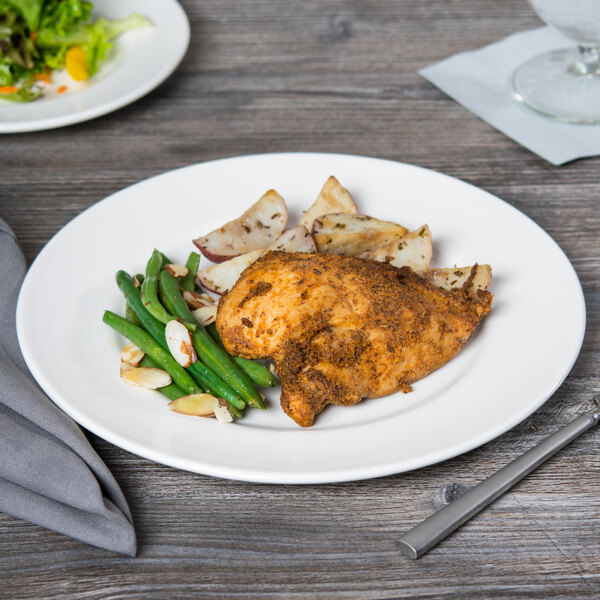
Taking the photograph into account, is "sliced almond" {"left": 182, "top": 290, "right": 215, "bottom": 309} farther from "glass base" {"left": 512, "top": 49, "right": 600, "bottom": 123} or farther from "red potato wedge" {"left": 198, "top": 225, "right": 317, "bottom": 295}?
"glass base" {"left": 512, "top": 49, "right": 600, "bottom": 123}

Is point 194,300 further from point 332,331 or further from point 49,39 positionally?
point 49,39

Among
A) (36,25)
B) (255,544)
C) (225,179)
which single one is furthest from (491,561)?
(36,25)

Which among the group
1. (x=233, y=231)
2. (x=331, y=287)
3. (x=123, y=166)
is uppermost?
(x=331, y=287)

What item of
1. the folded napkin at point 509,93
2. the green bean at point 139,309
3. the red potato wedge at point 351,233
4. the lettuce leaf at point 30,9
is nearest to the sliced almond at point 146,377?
the green bean at point 139,309

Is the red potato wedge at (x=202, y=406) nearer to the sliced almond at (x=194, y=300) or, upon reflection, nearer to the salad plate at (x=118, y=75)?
the sliced almond at (x=194, y=300)

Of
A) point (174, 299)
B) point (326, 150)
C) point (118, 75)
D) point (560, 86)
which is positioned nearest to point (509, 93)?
point (560, 86)

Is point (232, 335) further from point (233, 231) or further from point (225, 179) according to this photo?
point (225, 179)
